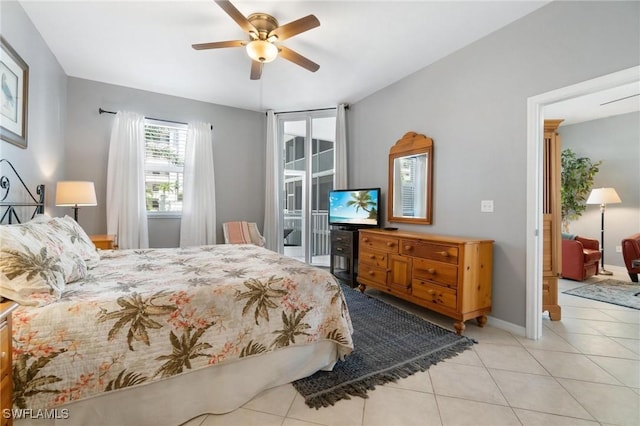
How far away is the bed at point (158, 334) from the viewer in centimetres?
112

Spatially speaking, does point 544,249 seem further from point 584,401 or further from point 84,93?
point 84,93

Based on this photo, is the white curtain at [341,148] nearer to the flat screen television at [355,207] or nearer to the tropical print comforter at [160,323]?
the flat screen television at [355,207]

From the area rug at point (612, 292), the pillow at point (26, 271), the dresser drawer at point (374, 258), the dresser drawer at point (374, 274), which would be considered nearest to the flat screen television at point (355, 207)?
the dresser drawer at point (374, 258)

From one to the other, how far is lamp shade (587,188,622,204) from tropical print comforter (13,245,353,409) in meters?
5.39

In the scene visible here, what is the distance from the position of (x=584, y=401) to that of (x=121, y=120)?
517 cm

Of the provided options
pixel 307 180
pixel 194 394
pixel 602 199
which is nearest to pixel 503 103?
pixel 307 180

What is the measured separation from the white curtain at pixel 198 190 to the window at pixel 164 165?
0.17 meters

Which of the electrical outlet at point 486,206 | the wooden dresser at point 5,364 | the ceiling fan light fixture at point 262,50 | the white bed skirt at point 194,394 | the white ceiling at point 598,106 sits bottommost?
the white bed skirt at point 194,394

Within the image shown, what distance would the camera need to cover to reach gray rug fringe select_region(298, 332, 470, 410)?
5.18 ft

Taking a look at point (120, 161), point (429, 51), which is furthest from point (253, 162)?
point (429, 51)

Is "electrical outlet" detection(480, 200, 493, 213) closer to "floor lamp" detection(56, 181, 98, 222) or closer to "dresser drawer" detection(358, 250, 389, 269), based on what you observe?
"dresser drawer" detection(358, 250, 389, 269)

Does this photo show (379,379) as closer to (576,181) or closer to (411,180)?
(411,180)

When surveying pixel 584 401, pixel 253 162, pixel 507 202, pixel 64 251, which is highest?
pixel 253 162

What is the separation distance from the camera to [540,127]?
234 cm
